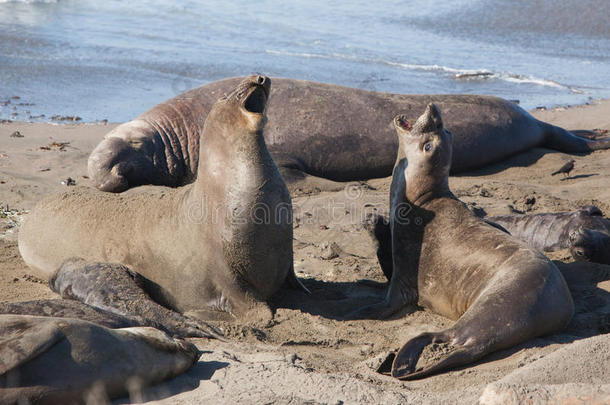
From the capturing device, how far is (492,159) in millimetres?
9484

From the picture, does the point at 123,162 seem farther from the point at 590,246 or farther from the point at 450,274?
the point at 590,246

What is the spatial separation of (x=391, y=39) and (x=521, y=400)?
18094 mm

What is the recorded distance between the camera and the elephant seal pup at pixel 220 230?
5074 mm

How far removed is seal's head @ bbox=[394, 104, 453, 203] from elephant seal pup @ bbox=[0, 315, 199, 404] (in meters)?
2.72

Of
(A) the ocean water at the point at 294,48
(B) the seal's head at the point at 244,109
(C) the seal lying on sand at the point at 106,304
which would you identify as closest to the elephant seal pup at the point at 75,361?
(C) the seal lying on sand at the point at 106,304

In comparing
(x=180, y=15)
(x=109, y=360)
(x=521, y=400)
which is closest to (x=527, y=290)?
(x=521, y=400)

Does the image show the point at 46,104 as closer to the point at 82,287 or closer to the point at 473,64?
the point at 82,287

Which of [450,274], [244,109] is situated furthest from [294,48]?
[450,274]

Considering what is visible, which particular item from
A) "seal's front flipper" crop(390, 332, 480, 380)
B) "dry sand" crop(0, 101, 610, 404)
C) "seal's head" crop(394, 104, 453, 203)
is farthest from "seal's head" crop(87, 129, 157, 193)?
"seal's front flipper" crop(390, 332, 480, 380)

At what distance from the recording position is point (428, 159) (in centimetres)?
587

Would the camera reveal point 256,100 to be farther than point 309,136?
No

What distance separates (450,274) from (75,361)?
9.56 ft

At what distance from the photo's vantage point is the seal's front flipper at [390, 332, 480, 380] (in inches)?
163

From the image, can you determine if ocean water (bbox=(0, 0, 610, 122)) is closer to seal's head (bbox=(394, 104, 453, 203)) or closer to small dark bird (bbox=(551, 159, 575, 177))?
small dark bird (bbox=(551, 159, 575, 177))
